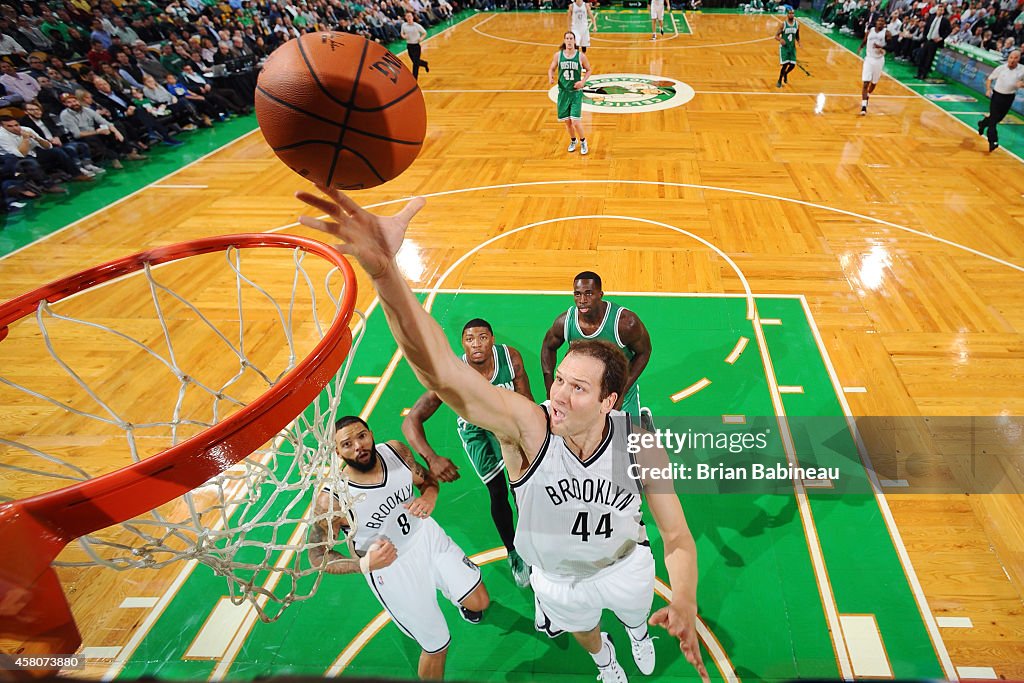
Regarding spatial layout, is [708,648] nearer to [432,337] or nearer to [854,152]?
[432,337]

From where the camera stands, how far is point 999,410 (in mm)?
4457

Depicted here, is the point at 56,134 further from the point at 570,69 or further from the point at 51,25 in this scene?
the point at 570,69

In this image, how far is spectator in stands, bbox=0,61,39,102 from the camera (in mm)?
8992

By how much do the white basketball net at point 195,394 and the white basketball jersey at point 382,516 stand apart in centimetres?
10

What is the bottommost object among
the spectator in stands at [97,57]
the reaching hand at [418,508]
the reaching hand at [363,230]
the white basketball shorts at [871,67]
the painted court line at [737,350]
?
the painted court line at [737,350]

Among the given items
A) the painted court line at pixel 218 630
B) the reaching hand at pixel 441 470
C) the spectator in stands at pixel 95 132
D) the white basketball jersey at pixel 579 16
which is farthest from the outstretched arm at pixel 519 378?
the white basketball jersey at pixel 579 16

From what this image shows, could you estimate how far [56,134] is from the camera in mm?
9023

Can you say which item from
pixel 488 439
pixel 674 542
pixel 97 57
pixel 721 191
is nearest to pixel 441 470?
pixel 488 439

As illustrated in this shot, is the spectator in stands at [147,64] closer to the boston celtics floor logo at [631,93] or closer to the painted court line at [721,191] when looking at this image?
the painted court line at [721,191]

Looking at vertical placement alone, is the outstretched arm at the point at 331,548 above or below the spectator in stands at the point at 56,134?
below

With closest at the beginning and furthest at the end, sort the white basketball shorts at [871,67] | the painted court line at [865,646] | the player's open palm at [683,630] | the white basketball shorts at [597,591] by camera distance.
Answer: the player's open palm at [683,630] → the white basketball shorts at [597,591] → the painted court line at [865,646] → the white basketball shorts at [871,67]

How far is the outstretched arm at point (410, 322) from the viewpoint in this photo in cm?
161

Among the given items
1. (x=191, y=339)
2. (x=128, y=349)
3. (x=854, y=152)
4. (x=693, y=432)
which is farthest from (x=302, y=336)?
(x=854, y=152)

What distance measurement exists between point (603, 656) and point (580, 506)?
0.91 m
